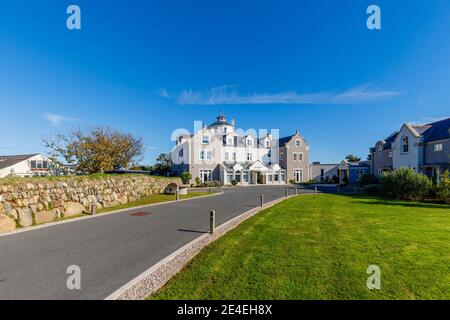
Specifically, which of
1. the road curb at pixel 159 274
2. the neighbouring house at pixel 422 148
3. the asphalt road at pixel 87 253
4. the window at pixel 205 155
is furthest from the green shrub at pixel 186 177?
the neighbouring house at pixel 422 148

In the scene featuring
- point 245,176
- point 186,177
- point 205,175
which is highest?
point 205,175

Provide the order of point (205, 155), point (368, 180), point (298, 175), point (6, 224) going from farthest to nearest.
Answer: point (298, 175), point (205, 155), point (368, 180), point (6, 224)

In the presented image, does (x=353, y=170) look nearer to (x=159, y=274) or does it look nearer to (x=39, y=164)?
(x=159, y=274)

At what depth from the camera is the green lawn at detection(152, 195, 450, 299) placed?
4078mm

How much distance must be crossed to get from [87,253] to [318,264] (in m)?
6.53

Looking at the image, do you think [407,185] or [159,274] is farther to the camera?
[407,185]

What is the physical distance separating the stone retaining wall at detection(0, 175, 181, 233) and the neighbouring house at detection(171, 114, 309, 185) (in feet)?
70.9

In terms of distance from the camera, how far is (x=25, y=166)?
1590 inches

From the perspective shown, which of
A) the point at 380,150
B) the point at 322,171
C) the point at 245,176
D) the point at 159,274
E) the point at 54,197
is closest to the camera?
the point at 159,274

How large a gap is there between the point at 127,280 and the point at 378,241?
299 inches

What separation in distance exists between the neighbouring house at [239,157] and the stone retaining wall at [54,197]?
21.6 meters

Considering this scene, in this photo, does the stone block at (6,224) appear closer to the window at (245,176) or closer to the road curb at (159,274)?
the road curb at (159,274)

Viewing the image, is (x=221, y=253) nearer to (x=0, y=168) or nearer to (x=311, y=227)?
(x=311, y=227)

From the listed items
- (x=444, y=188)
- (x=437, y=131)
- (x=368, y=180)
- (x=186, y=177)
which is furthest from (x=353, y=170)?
(x=186, y=177)
